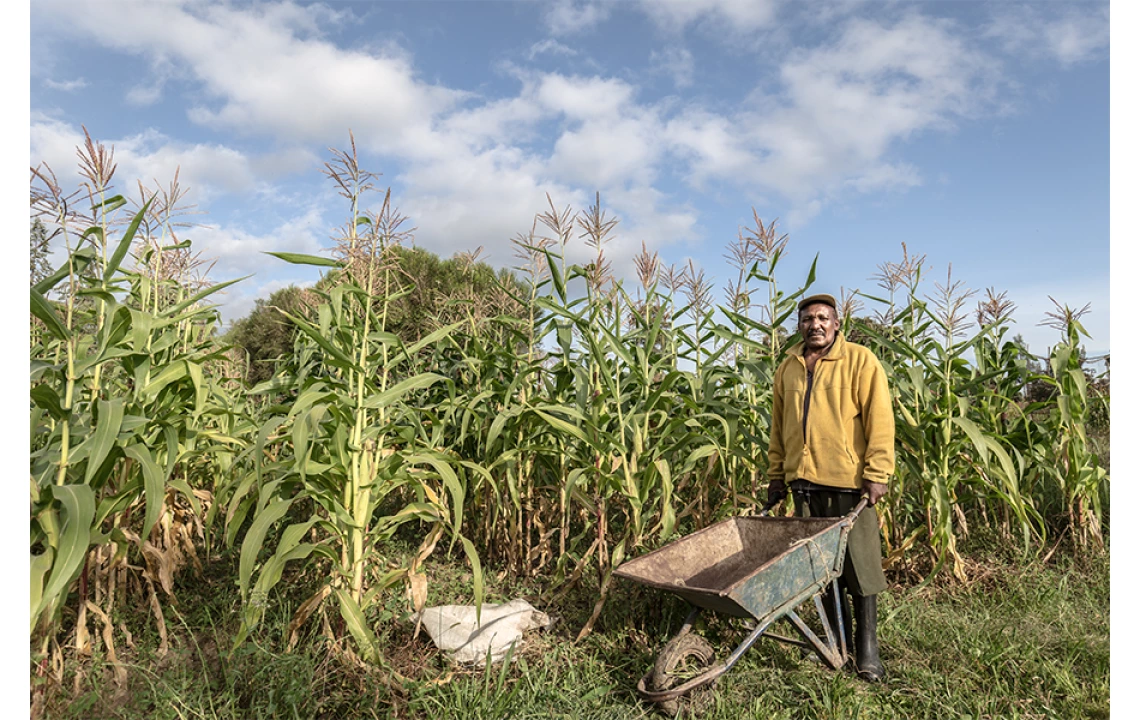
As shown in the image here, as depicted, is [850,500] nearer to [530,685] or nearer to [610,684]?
[610,684]

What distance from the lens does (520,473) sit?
4039 millimetres

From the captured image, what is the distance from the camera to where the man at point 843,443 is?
10.7ft

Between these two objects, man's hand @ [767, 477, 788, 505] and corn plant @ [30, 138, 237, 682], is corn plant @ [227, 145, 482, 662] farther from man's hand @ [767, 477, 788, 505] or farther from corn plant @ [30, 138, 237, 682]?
man's hand @ [767, 477, 788, 505]

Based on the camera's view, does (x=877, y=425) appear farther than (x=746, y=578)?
Yes

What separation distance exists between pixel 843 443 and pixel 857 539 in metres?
0.46

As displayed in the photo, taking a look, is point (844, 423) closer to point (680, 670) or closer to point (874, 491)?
point (874, 491)

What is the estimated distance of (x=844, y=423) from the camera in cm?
336

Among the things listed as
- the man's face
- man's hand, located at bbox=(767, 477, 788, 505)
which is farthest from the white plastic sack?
the man's face

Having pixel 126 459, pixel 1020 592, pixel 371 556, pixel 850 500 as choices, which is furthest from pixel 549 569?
pixel 1020 592

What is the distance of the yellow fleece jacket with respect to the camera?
3285 mm

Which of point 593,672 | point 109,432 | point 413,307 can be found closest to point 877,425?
point 593,672

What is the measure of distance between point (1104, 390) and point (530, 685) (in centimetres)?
612

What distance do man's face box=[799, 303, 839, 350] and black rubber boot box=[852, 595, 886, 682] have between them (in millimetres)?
1271

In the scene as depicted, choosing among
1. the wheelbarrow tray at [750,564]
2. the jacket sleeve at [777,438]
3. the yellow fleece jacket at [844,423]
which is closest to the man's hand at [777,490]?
the jacket sleeve at [777,438]
